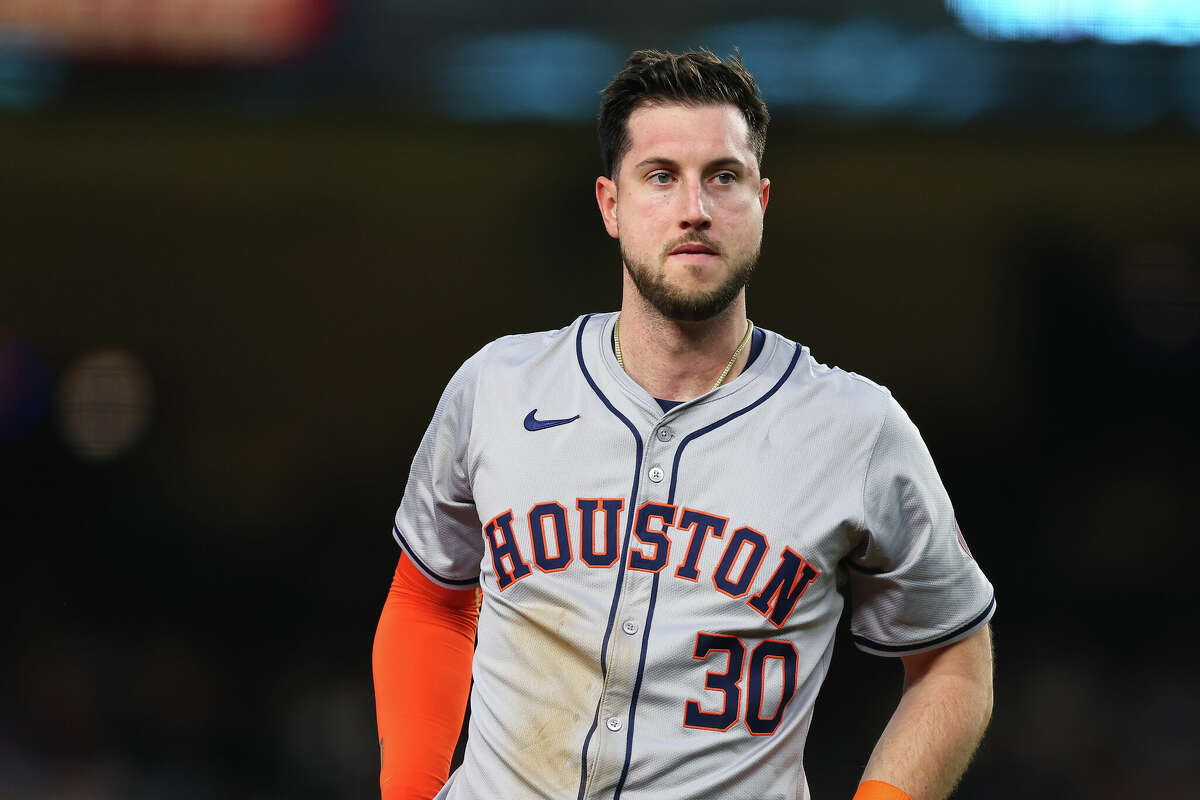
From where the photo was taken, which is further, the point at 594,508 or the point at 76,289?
the point at 76,289

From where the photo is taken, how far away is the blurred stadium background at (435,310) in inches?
188

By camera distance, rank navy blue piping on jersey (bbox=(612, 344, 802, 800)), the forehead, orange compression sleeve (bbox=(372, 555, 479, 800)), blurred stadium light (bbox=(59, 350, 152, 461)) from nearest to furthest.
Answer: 1. navy blue piping on jersey (bbox=(612, 344, 802, 800))
2. the forehead
3. orange compression sleeve (bbox=(372, 555, 479, 800))
4. blurred stadium light (bbox=(59, 350, 152, 461))

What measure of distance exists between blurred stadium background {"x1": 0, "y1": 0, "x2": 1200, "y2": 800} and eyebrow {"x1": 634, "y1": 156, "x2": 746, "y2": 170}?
315 cm

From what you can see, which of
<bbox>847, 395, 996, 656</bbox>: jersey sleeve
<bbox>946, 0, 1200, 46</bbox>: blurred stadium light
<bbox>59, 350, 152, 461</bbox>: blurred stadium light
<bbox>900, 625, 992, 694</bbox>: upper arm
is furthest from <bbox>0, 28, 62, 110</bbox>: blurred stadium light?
<bbox>900, 625, 992, 694</bbox>: upper arm

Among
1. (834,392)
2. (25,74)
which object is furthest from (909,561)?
(25,74)

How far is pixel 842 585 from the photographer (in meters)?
1.64

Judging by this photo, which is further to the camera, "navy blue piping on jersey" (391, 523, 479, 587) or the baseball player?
"navy blue piping on jersey" (391, 523, 479, 587)

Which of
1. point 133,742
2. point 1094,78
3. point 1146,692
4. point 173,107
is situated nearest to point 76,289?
point 173,107

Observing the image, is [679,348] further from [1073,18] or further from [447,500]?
[1073,18]

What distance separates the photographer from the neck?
Result: 5.51ft

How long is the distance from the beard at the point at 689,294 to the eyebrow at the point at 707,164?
0.36 feet

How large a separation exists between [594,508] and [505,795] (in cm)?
37

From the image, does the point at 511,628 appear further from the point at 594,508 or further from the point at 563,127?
the point at 563,127

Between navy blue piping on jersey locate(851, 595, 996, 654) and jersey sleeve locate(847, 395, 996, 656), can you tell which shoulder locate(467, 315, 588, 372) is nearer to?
jersey sleeve locate(847, 395, 996, 656)
